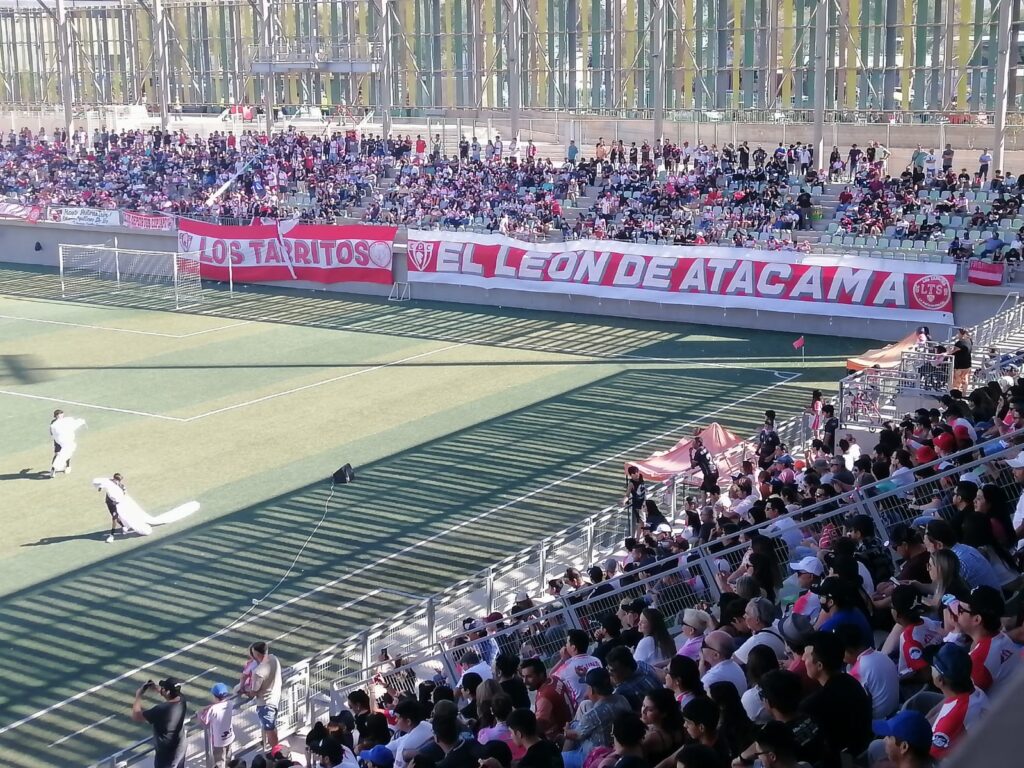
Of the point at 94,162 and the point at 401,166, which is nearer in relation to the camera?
the point at 401,166

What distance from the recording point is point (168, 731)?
11.4m

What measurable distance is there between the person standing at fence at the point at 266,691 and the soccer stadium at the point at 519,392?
60 mm

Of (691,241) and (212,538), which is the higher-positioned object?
(691,241)

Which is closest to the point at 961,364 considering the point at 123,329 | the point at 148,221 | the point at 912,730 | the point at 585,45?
the point at 912,730

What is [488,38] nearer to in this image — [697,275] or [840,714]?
[697,275]

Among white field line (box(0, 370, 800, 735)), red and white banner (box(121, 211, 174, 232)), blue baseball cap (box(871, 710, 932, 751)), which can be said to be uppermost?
red and white banner (box(121, 211, 174, 232))

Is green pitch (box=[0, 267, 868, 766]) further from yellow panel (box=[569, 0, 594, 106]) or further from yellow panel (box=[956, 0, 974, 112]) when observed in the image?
yellow panel (box=[569, 0, 594, 106])

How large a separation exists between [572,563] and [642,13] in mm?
42113

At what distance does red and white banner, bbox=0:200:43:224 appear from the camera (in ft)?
167

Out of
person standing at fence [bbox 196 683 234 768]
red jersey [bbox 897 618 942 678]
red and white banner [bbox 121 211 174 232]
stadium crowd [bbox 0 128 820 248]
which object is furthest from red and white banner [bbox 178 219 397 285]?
red jersey [bbox 897 618 942 678]

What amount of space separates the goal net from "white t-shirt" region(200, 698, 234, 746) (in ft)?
102

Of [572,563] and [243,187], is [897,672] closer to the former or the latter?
[572,563]

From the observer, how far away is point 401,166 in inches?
2029

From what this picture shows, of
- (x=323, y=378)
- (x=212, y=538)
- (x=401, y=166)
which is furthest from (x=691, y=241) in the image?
(x=212, y=538)
